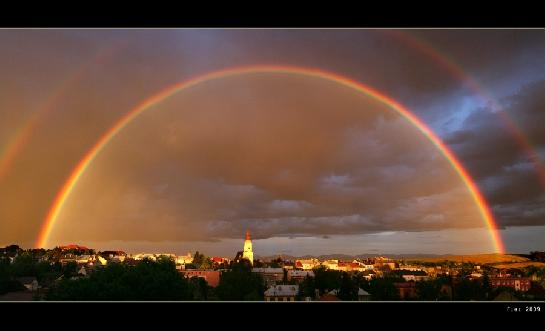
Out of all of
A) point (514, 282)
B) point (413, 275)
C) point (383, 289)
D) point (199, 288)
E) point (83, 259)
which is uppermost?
point (83, 259)

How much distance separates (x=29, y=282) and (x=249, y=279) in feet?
18.6

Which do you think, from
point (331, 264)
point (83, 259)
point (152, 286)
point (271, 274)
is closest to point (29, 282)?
point (83, 259)

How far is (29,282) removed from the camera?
10711 mm

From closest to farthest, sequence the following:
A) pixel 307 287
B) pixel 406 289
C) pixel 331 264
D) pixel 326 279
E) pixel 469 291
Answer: pixel 469 291, pixel 307 287, pixel 406 289, pixel 326 279, pixel 331 264

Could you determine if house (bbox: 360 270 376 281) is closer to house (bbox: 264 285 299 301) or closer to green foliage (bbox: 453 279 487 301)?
green foliage (bbox: 453 279 487 301)

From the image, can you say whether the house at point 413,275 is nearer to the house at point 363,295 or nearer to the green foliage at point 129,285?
the house at point 363,295

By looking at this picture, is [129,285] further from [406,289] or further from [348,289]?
[406,289]

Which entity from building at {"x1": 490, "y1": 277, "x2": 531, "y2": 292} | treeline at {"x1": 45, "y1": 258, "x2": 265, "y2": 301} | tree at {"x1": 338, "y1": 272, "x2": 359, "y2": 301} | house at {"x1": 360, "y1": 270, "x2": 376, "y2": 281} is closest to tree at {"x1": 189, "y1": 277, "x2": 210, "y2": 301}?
treeline at {"x1": 45, "y1": 258, "x2": 265, "y2": 301}

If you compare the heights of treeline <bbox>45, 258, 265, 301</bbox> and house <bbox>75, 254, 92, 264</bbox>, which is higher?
house <bbox>75, 254, 92, 264</bbox>

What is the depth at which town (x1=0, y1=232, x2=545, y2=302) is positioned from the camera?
932 centimetres
